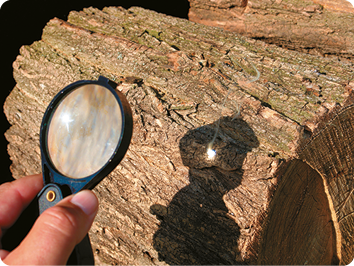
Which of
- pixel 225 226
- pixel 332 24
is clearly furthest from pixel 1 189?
pixel 332 24

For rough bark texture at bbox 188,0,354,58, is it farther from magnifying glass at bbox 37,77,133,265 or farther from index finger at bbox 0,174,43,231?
index finger at bbox 0,174,43,231

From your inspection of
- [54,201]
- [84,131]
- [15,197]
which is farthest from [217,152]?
[15,197]

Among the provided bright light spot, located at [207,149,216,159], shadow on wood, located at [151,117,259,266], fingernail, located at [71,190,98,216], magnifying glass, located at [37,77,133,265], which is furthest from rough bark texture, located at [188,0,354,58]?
fingernail, located at [71,190,98,216]

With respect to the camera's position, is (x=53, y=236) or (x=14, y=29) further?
(x=14, y=29)

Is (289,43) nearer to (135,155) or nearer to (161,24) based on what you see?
(161,24)

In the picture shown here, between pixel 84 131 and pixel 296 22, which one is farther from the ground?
pixel 296 22

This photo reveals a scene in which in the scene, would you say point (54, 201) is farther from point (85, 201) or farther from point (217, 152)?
point (217, 152)
